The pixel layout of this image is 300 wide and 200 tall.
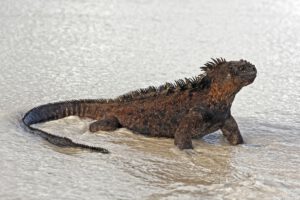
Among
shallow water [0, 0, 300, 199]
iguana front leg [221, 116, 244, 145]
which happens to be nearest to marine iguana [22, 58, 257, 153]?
iguana front leg [221, 116, 244, 145]

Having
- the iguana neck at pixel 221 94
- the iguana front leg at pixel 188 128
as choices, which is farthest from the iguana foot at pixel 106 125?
the iguana neck at pixel 221 94

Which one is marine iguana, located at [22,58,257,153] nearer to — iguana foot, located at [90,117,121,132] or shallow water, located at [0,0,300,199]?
iguana foot, located at [90,117,121,132]

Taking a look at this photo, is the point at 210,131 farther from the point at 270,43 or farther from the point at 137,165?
the point at 270,43

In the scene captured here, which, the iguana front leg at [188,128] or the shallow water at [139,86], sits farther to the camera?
the iguana front leg at [188,128]

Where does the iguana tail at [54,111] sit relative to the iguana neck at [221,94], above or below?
below

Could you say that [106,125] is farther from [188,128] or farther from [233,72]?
[233,72]

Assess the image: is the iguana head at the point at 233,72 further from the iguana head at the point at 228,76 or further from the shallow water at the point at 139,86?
the shallow water at the point at 139,86
